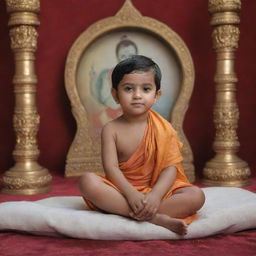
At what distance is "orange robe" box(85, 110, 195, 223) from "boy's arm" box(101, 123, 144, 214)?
8cm

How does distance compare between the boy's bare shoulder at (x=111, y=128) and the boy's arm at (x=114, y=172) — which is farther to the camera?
the boy's bare shoulder at (x=111, y=128)

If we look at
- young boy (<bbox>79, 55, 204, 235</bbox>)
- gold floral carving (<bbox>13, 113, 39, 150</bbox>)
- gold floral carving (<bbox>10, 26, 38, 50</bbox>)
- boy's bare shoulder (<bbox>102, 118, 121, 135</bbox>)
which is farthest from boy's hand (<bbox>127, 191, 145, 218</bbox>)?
gold floral carving (<bbox>10, 26, 38, 50</bbox>)

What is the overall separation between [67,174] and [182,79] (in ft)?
3.17

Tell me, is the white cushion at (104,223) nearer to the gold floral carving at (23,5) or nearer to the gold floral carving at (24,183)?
the gold floral carving at (24,183)

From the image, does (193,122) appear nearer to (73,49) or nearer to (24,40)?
(73,49)

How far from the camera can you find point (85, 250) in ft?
6.02

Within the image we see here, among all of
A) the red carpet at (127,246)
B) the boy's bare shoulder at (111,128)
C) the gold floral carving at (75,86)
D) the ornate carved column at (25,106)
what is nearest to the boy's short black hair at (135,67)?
the boy's bare shoulder at (111,128)

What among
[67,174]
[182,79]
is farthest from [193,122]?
[67,174]

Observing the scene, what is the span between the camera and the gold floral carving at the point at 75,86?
3443 mm

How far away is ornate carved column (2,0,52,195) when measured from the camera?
297cm

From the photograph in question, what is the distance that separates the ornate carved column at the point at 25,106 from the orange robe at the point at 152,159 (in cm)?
90

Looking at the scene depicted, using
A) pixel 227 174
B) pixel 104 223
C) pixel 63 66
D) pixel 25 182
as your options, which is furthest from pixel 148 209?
pixel 63 66

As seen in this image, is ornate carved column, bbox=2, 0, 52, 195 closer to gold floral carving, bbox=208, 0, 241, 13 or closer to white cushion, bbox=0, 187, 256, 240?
white cushion, bbox=0, 187, 256, 240

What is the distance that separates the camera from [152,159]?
2.18m
